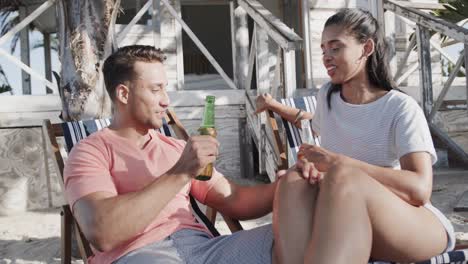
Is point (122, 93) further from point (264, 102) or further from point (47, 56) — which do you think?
point (47, 56)

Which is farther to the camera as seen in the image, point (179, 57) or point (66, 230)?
point (179, 57)

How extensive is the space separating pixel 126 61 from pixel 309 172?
0.87m

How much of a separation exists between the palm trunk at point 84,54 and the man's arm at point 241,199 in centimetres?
169

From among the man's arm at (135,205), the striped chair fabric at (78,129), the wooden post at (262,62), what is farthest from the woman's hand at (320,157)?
the wooden post at (262,62)

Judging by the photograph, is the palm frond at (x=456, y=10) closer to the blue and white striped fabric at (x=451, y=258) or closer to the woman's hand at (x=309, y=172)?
the blue and white striped fabric at (x=451, y=258)

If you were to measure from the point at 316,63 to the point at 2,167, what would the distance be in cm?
415

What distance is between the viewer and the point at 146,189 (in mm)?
1929

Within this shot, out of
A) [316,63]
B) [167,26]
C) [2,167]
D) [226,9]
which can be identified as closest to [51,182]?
[2,167]

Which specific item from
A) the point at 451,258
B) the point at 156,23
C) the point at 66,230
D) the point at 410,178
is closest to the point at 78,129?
the point at 66,230

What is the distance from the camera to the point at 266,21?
20.0ft

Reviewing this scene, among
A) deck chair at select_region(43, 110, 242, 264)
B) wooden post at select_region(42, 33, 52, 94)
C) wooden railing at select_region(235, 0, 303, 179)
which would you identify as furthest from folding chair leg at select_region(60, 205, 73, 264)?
wooden post at select_region(42, 33, 52, 94)

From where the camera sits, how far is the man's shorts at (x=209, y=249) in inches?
81.5

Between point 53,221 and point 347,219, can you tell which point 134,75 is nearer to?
point 347,219

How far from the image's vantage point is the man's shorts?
6.79 feet
